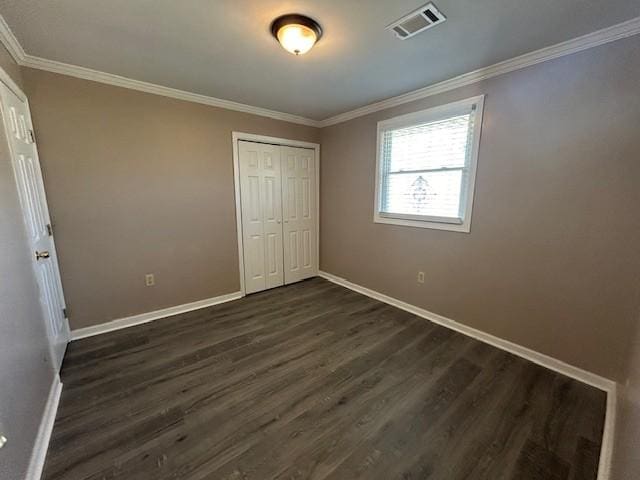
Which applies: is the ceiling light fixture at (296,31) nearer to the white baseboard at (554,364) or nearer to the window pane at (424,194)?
the window pane at (424,194)

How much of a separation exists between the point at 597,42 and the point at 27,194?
161 inches

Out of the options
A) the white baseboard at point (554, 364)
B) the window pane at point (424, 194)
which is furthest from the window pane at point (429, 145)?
the white baseboard at point (554, 364)

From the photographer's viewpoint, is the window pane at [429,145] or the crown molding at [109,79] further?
the window pane at [429,145]

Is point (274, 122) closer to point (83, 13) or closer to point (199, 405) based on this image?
point (83, 13)

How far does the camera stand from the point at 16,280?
140 centimetres

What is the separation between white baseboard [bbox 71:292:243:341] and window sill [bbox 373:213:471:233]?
7.18 ft

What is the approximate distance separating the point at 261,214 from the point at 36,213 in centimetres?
209

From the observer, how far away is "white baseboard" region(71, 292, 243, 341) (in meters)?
2.45

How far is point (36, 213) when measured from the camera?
1926 millimetres

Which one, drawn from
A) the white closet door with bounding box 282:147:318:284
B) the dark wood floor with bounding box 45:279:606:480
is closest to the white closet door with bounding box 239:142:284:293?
the white closet door with bounding box 282:147:318:284

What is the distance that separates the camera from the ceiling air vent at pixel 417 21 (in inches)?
58.2

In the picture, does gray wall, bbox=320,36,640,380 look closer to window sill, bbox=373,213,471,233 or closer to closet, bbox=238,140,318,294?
window sill, bbox=373,213,471,233

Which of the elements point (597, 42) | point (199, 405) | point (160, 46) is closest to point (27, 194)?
point (160, 46)

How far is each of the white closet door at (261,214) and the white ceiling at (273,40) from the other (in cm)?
94
